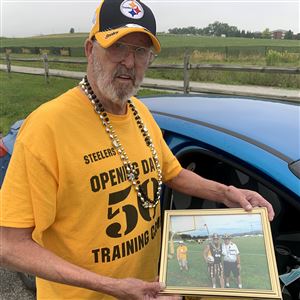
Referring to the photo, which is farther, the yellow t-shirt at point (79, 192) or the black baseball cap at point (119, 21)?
the black baseball cap at point (119, 21)

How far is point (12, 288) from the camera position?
2.91 metres

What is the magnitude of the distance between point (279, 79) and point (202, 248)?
13.3 meters

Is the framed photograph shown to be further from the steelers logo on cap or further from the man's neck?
the steelers logo on cap

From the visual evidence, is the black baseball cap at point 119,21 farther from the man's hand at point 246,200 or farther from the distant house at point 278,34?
the distant house at point 278,34

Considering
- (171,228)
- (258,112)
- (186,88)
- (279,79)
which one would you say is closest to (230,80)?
(279,79)

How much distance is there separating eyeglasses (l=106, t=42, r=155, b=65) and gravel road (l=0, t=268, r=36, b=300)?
2048 mm

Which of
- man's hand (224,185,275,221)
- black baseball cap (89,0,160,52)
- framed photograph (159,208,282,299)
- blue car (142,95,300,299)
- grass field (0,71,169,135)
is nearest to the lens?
framed photograph (159,208,282,299)

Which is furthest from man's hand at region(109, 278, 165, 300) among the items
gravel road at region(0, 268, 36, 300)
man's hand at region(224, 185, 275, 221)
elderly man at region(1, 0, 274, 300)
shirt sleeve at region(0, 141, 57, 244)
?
gravel road at region(0, 268, 36, 300)

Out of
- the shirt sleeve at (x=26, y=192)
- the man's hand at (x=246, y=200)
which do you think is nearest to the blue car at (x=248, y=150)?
the man's hand at (x=246, y=200)

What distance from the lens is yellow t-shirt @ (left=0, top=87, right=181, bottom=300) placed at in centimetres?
124

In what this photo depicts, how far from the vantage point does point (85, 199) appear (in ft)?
4.35

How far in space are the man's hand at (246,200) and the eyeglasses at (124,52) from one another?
0.64 metres

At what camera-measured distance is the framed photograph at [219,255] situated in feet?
3.92

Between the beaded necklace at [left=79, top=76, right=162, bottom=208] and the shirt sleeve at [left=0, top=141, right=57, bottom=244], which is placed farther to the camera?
the beaded necklace at [left=79, top=76, right=162, bottom=208]
